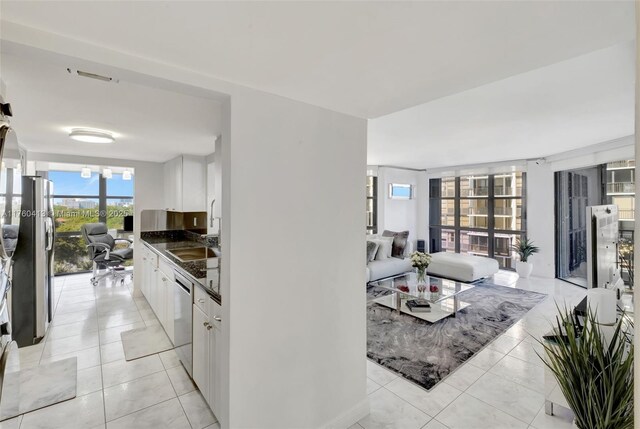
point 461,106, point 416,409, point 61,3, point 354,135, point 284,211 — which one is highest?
point 461,106

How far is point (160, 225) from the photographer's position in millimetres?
5043

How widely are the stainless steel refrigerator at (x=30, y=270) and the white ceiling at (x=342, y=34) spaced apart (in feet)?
9.56

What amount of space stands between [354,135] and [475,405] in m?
2.20

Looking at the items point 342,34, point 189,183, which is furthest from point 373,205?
point 342,34

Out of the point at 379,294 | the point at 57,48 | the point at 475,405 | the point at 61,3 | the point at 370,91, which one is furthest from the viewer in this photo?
the point at 379,294

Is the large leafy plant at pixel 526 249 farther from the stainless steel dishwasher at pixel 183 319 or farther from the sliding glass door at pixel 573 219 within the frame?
the stainless steel dishwasher at pixel 183 319

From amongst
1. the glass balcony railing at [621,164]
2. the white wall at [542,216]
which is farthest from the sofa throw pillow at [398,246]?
the glass balcony railing at [621,164]

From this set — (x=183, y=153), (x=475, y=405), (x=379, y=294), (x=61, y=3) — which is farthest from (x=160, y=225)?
(x=475, y=405)

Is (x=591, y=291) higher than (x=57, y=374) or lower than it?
higher

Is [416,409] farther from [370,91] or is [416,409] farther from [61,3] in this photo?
[61,3]

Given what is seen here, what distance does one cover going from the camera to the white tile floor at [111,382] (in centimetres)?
207

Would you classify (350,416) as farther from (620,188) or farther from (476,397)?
(620,188)

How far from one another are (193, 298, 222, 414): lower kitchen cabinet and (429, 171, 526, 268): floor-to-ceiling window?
21.6 ft

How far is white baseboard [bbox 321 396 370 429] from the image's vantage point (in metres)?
1.94
